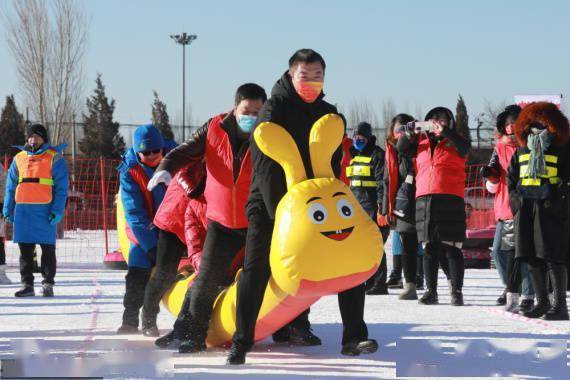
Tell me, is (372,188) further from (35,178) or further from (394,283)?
(35,178)

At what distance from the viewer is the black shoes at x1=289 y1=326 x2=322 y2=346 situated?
6.02 metres

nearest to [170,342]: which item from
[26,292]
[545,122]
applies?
[545,122]

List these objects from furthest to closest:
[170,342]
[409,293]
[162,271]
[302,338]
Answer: [409,293]
[162,271]
[302,338]
[170,342]

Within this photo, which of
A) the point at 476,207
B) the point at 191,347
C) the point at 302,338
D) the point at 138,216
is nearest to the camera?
the point at 191,347

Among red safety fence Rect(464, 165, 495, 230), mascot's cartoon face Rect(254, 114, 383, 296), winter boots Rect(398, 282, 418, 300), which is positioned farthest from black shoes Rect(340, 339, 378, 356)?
red safety fence Rect(464, 165, 495, 230)

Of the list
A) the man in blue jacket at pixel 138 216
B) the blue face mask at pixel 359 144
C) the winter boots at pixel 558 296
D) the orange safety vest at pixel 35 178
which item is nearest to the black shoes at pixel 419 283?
the blue face mask at pixel 359 144

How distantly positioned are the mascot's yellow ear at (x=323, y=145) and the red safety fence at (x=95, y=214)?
13.6 metres

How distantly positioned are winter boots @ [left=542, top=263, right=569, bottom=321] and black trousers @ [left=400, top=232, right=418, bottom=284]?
2034mm

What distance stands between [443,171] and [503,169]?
0.55 meters

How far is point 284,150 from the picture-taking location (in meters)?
5.05

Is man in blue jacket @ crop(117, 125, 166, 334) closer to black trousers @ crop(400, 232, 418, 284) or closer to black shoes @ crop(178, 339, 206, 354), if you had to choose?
black shoes @ crop(178, 339, 206, 354)

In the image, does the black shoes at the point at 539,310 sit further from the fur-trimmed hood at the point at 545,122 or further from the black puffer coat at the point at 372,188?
the black puffer coat at the point at 372,188

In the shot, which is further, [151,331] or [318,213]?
[151,331]

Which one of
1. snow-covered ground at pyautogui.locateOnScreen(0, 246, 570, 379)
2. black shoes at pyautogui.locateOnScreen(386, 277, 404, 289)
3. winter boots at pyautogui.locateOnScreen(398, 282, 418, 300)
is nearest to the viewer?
snow-covered ground at pyautogui.locateOnScreen(0, 246, 570, 379)
